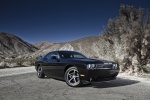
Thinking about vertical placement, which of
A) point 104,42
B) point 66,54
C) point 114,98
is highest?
point 104,42

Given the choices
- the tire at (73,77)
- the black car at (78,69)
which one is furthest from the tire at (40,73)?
the tire at (73,77)

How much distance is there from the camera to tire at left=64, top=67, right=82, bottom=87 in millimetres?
7725

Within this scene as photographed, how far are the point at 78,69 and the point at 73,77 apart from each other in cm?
47

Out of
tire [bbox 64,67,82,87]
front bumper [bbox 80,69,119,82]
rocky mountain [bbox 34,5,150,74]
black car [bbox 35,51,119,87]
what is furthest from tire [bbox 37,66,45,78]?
rocky mountain [bbox 34,5,150,74]

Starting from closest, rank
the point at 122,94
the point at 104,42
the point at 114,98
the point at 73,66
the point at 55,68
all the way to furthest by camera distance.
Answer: the point at 114,98 → the point at 122,94 → the point at 73,66 → the point at 55,68 → the point at 104,42

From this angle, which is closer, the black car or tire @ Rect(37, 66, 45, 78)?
the black car

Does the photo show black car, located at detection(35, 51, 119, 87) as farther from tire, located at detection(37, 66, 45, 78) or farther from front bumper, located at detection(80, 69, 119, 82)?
tire, located at detection(37, 66, 45, 78)

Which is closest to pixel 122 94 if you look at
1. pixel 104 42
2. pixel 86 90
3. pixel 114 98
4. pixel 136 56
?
pixel 114 98

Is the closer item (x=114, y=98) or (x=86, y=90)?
(x=114, y=98)

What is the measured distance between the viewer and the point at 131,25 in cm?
1377

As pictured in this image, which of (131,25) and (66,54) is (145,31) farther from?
(66,54)

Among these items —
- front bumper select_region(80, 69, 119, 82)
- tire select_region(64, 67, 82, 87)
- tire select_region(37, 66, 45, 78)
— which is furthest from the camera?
tire select_region(37, 66, 45, 78)

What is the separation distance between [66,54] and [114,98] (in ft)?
11.8

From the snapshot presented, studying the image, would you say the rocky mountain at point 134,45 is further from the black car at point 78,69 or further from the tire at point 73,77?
the tire at point 73,77
